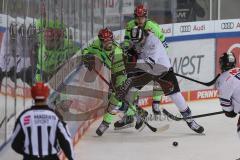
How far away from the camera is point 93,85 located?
304 inches

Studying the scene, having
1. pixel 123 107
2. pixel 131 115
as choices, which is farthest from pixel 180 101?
pixel 123 107

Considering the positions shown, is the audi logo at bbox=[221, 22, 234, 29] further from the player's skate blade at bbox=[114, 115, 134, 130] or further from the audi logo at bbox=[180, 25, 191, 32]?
the player's skate blade at bbox=[114, 115, 134, 130]

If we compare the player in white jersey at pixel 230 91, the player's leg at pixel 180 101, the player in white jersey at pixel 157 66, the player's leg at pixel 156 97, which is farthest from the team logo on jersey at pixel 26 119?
the player's leg at pixel 156 97

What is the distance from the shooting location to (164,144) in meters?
6.77

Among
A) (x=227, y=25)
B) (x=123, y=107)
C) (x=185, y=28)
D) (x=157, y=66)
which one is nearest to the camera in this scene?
(x=157, y=66)

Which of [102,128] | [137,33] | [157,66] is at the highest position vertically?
[137,33]

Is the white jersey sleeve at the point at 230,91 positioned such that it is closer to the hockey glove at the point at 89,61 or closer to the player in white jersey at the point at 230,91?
the player in white jersey at the point at 230,91

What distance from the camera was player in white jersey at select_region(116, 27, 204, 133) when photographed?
7219 mm

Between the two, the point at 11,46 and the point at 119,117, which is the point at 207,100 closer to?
the point at 119,117

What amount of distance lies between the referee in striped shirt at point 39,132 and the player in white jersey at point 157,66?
3586mm

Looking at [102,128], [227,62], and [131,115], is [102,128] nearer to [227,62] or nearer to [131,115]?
[131,115]

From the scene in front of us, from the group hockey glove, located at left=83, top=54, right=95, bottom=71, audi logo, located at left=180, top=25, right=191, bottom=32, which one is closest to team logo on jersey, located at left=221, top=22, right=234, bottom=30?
audi logo, located at left=180, top=25, right=191, bottom=32

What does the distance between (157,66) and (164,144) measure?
977 mm

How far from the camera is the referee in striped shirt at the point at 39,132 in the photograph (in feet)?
11.6
